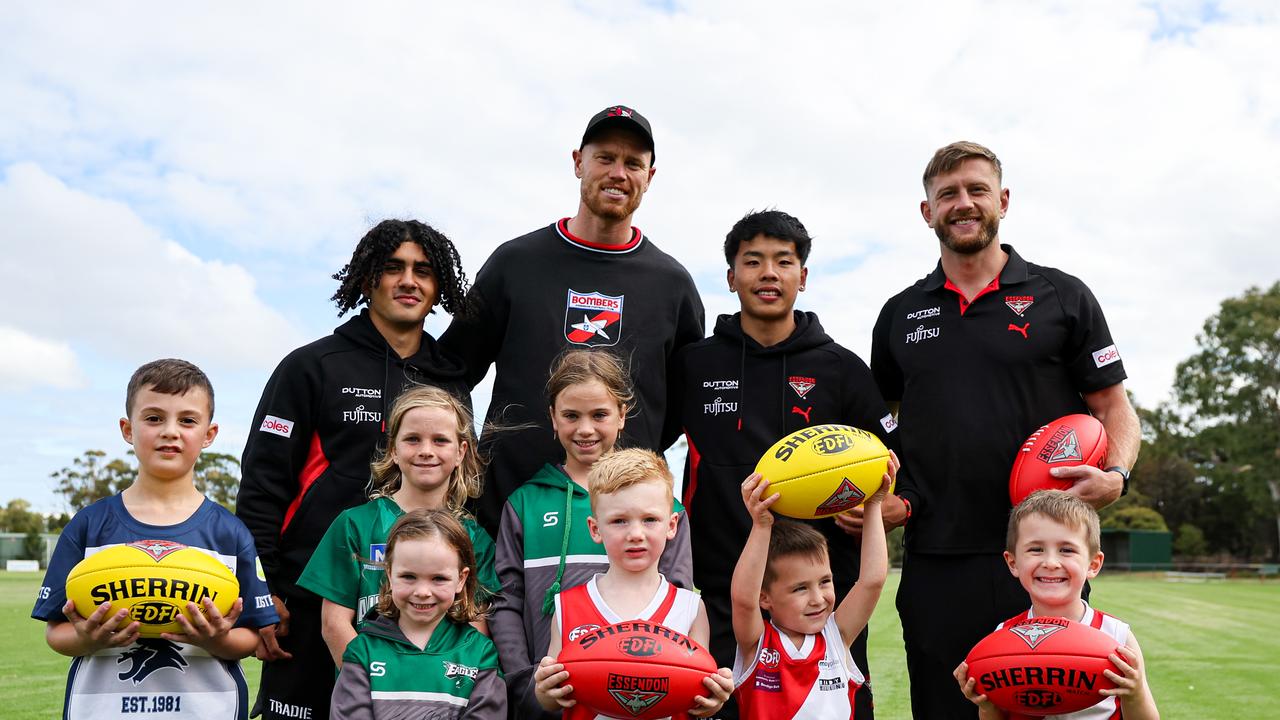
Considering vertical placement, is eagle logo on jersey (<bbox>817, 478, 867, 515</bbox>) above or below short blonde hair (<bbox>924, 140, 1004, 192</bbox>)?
below

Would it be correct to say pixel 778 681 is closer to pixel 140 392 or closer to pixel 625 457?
pixel 625 457

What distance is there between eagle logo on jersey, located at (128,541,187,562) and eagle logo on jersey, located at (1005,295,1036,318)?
4.05 metres

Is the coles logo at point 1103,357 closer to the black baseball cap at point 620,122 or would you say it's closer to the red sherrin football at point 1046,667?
the red sherrin football at point 1046,667

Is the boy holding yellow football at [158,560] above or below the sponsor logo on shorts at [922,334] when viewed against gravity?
below

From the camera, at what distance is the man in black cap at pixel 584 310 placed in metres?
4.83

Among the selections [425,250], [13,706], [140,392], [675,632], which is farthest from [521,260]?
[13,706]

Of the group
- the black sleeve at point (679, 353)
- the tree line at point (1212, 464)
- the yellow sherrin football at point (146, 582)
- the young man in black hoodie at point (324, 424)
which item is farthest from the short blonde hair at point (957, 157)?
the tree line at point (1212, 464)

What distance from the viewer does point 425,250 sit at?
5.06 m

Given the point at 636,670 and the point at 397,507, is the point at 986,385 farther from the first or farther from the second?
the point at 397,507

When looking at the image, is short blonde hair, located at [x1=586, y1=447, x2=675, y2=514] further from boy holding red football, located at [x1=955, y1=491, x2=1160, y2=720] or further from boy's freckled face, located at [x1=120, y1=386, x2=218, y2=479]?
boy's freckled face, located at [x1=120, y1=386, x2=218, y2=479]

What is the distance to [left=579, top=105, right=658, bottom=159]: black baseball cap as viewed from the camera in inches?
205

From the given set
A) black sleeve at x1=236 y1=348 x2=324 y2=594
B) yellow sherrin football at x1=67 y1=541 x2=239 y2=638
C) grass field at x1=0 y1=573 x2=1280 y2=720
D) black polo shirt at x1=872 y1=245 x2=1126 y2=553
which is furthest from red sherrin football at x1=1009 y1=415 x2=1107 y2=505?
grass field at x1=0 y1=573 x2=1280 y2=720

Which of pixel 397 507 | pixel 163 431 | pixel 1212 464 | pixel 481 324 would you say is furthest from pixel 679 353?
pixel 1212 464

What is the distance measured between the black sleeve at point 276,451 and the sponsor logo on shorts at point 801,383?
7.69 feet
